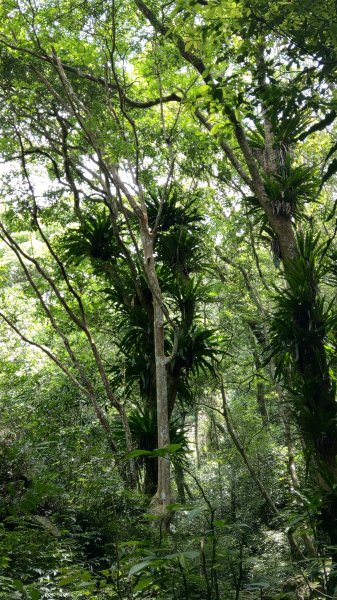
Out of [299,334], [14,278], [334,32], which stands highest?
[14,278]

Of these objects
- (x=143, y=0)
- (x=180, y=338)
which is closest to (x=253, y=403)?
(x=180, y=338)

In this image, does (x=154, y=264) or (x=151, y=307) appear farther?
(x=151, y=307)

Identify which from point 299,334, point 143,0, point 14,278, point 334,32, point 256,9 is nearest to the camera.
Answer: point 334,32

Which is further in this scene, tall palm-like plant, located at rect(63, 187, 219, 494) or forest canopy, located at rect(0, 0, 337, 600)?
tall palm-like plant, located at rect(63, 187, 219, 494)

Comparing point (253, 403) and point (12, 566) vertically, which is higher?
point (253, 403)

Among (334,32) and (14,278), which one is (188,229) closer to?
(334,32)

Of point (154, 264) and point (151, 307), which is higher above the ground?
point (154, 264)

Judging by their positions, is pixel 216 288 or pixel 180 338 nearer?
pixel 180 338

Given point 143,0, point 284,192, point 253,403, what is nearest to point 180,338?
point 284,192

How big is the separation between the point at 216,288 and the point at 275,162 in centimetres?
287

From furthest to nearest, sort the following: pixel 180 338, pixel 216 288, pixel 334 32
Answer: pixel 216 288 < pixel 180 338 < pixel 334 32

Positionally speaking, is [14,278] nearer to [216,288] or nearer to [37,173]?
[37,173]

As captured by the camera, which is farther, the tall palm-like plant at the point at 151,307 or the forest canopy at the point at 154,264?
the tall palm-like plant at the point at 151,307

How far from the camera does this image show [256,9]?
9.08 feet
